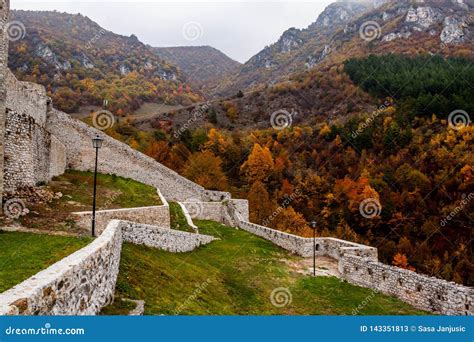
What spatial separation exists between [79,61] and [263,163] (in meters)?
88.5

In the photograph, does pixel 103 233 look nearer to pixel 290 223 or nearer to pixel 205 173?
pixel 205 173

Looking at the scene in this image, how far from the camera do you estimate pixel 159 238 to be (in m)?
17.3

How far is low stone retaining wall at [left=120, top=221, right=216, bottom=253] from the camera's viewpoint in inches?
600

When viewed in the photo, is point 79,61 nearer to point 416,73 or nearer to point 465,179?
point 416,73

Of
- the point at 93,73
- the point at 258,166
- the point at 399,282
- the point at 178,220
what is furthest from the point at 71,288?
the point at 93,73

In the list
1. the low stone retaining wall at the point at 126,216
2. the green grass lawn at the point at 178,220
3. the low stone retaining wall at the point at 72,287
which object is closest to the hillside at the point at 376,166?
the green grass lawn at the point at 178,220

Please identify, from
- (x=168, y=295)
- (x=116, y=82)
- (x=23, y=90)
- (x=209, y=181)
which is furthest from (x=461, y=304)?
(x=116, y=82)

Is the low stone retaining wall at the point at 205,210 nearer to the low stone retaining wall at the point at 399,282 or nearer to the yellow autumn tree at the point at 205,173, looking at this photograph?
the low stone retaining wall at the point at 399,282

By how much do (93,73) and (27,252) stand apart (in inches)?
5163

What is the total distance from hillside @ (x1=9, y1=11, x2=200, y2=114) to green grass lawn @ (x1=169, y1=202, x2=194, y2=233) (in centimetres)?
7846

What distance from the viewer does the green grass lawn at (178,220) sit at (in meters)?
25.1

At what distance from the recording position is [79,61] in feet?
439

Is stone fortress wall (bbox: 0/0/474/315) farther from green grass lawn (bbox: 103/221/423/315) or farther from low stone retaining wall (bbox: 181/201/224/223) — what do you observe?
green grass lawn (bbox: 103/221/423/315)

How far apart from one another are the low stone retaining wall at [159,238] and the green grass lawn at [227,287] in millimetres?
518
